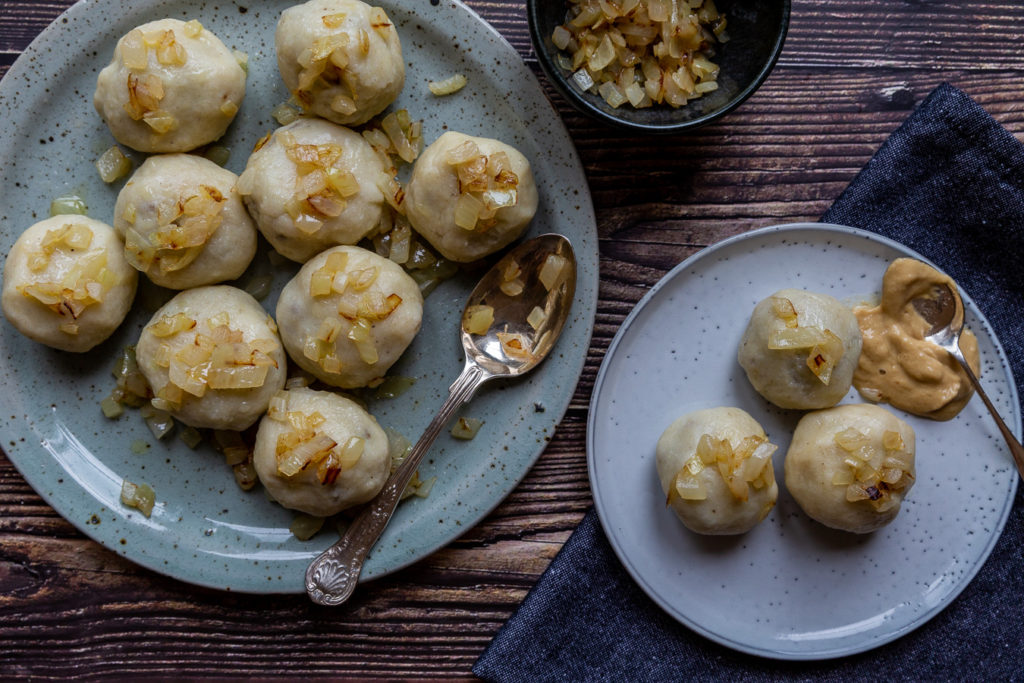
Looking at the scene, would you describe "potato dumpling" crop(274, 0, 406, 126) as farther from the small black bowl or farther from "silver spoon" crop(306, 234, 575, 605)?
"silver spoon" crop(306, 234, 575, 605)

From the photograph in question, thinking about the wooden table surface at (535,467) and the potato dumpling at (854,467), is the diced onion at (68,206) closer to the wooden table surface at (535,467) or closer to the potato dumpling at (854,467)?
the wooden table surface at (535,467)

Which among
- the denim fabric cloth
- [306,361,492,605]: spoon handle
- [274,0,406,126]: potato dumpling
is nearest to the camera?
[274,0,406,126]: potato dumpling

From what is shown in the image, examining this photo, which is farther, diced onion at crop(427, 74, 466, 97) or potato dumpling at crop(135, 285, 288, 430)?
diced onion at crop(427, 74, 466, 97)

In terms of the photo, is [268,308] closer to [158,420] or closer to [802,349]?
[158,420]

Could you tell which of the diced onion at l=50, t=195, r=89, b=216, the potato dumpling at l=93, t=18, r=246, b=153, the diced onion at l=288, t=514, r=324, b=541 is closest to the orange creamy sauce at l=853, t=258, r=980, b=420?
the diced onion at l=288, t=514, r=324, b=541

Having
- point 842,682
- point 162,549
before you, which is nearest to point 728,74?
point 842,682

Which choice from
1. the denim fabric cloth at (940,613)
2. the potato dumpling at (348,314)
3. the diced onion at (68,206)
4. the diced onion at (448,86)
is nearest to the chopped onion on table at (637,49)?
the diced onion at (448,86)
